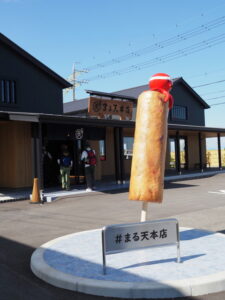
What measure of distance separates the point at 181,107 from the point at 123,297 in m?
28.2

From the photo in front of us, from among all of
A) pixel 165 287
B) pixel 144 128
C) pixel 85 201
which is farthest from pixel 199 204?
pixel 165 287

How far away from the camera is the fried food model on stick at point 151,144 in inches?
207

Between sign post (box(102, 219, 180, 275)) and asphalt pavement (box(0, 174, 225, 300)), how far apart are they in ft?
2.22

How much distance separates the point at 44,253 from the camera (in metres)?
5.62

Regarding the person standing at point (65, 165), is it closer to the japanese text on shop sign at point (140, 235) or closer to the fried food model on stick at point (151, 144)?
the fried food model on stick at point (151, 144)

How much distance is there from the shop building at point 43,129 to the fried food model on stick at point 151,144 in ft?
26.5

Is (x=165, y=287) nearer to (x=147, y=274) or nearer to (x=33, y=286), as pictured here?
(x=147, y=274)

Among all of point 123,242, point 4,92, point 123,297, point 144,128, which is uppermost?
point 4,92

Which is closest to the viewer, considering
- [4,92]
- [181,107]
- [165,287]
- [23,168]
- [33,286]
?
[165,287]

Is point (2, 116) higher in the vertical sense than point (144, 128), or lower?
higher

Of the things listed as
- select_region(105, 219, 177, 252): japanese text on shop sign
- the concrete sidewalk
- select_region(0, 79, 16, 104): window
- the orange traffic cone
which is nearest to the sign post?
Result: select_region(105, 219, 177, 252): japanese text on shop sign

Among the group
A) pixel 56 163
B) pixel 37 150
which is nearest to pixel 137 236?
pixel 37 150

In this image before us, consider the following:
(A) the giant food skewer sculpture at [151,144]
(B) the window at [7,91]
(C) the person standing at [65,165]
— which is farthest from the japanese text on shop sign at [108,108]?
(A) the giant food skewer sculpture at [151,144]

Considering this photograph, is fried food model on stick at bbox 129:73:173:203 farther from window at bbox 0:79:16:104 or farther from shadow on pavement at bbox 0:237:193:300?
window at bbox 0:79:16:104
